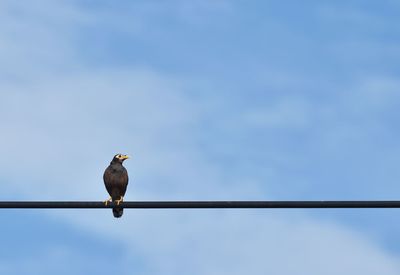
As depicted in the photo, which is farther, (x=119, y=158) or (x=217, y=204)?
(x=119, y=158)

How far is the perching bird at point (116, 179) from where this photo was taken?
17484 mm

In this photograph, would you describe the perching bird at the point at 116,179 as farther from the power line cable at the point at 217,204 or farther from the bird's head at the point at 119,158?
the power line cable at the point at 217,204

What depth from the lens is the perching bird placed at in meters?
17.5

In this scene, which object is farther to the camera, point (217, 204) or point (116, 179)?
point (116, 179)

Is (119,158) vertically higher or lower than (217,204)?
higher

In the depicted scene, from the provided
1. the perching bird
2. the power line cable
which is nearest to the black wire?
the power line cable

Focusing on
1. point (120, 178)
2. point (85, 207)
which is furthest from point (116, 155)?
point (85, 207)

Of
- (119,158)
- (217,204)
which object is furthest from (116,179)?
(217,204)

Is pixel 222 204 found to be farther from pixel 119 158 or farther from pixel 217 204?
pixel 119 158

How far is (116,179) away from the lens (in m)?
17.5

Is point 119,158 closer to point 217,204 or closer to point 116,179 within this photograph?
point 116,179

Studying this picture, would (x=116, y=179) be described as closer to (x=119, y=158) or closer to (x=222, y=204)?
(x=119, y=158)

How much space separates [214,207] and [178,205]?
0.37 meters

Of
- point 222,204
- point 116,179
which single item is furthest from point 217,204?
point 116,179
